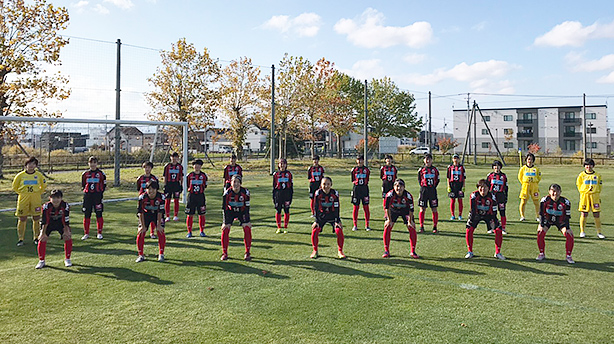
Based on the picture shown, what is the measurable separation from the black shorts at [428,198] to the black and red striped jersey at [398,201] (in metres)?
3.17

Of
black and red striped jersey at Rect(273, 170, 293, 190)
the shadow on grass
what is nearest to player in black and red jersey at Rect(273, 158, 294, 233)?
black and red striped jersey at Rect(273, 170, 293, 190)

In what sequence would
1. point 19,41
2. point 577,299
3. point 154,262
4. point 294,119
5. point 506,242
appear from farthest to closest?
point 294,119, point 19,41, point 506,242, point 154,262, point 577,299

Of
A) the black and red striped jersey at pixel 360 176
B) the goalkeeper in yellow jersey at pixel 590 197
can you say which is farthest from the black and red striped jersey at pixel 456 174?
the goalkeeper in yellow jersey at pixel 590 197

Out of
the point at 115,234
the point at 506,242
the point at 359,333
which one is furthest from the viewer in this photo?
the point at 115,234

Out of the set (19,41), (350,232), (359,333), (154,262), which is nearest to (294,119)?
(19,41)

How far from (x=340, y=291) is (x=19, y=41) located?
22.5m

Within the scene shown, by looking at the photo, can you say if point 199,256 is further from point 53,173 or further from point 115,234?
point 53,173

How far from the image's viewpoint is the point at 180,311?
5918 mm

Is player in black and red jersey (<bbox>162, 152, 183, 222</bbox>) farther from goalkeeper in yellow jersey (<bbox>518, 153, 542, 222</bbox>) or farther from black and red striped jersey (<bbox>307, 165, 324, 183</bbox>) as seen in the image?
goalkeeper in yellow jersey (<bbox>518, 153, 542, 222</bbox>)

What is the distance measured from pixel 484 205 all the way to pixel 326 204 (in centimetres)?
310

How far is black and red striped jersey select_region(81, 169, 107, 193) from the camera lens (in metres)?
10.8

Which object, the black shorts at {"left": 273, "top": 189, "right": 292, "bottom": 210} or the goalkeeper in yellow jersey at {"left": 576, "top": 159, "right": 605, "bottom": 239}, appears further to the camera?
the black shorts at {"left": 273, "top": 189, "right": 292, "bottom": 210}

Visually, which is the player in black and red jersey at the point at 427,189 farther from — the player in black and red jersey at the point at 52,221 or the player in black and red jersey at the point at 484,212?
the player in black and red jersey at the point at 52,221

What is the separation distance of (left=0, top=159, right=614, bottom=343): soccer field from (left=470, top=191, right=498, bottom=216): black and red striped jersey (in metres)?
0.93
